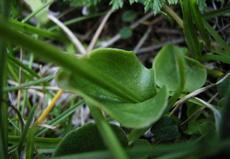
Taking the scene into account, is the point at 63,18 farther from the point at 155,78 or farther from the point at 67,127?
the point at 155,78

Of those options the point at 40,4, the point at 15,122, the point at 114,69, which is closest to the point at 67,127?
the point at 15,122

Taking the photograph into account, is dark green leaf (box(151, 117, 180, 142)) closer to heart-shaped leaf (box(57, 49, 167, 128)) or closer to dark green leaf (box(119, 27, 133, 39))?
heart-shaped leaf (box(57, 49, 167, 128))

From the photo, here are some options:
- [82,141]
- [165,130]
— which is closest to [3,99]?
[82,141]

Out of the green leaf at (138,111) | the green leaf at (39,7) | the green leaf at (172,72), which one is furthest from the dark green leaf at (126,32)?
the green leaf at (138,111)

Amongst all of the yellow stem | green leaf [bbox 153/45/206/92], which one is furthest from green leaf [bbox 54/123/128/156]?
the yellow stem

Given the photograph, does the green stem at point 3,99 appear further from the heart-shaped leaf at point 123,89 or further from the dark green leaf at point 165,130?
the dark green leaf at point 165,130

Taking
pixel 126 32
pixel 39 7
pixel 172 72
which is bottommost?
pixel 172 72

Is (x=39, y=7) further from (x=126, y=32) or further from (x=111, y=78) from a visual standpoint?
(x=111, y=78)
